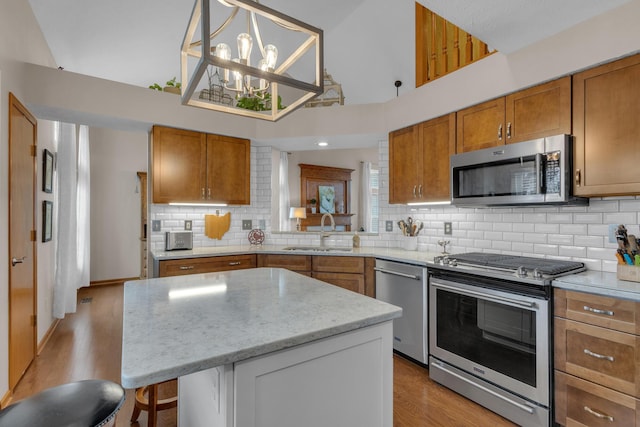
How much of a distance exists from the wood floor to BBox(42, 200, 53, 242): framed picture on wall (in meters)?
1.09

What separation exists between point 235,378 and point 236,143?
3.28m

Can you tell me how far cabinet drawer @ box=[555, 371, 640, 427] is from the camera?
63.5 inches

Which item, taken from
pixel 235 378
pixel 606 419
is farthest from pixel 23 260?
pixel 606 419

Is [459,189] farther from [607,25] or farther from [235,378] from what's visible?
Answer: [235,378]

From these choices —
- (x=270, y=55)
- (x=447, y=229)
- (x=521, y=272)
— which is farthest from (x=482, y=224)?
(x=270, y=55)

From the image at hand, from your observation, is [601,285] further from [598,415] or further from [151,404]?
[151,404]

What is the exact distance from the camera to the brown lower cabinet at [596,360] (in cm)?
160

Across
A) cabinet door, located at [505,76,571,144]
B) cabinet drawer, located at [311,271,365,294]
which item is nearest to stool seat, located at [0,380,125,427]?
cabinet drawer, located at [311,271,365,294]

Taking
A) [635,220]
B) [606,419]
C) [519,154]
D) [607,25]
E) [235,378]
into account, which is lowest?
[606,419]

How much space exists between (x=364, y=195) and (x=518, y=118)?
544cm

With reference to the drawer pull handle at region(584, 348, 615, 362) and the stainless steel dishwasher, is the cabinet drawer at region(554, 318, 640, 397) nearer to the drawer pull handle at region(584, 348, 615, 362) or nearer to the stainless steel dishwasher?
the drawer pull handle at region(584, 348, 615, 362)

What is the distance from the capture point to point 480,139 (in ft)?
8.51

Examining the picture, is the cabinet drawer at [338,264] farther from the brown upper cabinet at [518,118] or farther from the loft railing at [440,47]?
the loft railing at [440,47]

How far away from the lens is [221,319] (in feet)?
3.81
